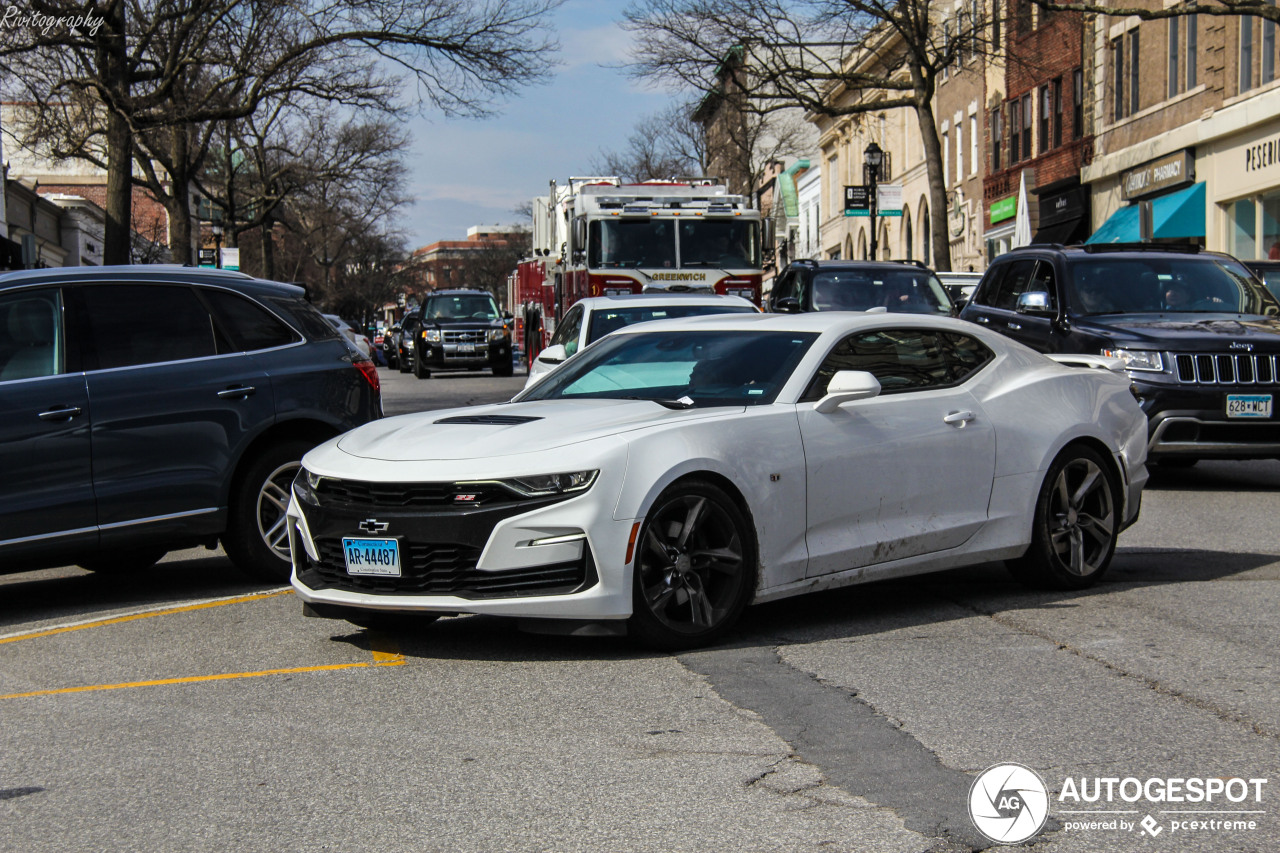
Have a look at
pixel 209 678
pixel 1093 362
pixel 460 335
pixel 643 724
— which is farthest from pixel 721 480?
pixel 460 335

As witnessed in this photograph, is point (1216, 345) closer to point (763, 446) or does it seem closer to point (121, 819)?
point (763, 446)

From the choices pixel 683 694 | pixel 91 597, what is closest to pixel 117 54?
pixel 91 597

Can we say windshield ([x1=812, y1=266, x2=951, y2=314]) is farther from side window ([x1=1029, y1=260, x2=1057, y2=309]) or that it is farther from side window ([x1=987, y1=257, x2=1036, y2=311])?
side window ([x1=1029, y1=260, x2=1057, y2=309])

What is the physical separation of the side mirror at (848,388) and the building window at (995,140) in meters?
41.8

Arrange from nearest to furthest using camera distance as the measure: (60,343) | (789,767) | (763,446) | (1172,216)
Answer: (789,767)
(763,446)
(60,343)
(1172,216)

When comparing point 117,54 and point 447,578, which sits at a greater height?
point 117,54

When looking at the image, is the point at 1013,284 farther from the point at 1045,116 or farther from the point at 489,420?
the point at 1045,116

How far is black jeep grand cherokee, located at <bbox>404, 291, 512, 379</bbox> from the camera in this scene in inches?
1485

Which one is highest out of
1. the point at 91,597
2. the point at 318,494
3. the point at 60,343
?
the point at 60,343

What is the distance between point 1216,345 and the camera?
12.4 meters

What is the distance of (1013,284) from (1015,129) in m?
31.4

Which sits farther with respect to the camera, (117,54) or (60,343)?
(117,54)

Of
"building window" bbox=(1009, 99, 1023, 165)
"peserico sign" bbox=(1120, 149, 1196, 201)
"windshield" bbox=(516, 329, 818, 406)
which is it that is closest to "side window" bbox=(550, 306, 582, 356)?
"windshield" bbox=(516, 329, 818, 406)

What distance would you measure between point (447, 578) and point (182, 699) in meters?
1.09
